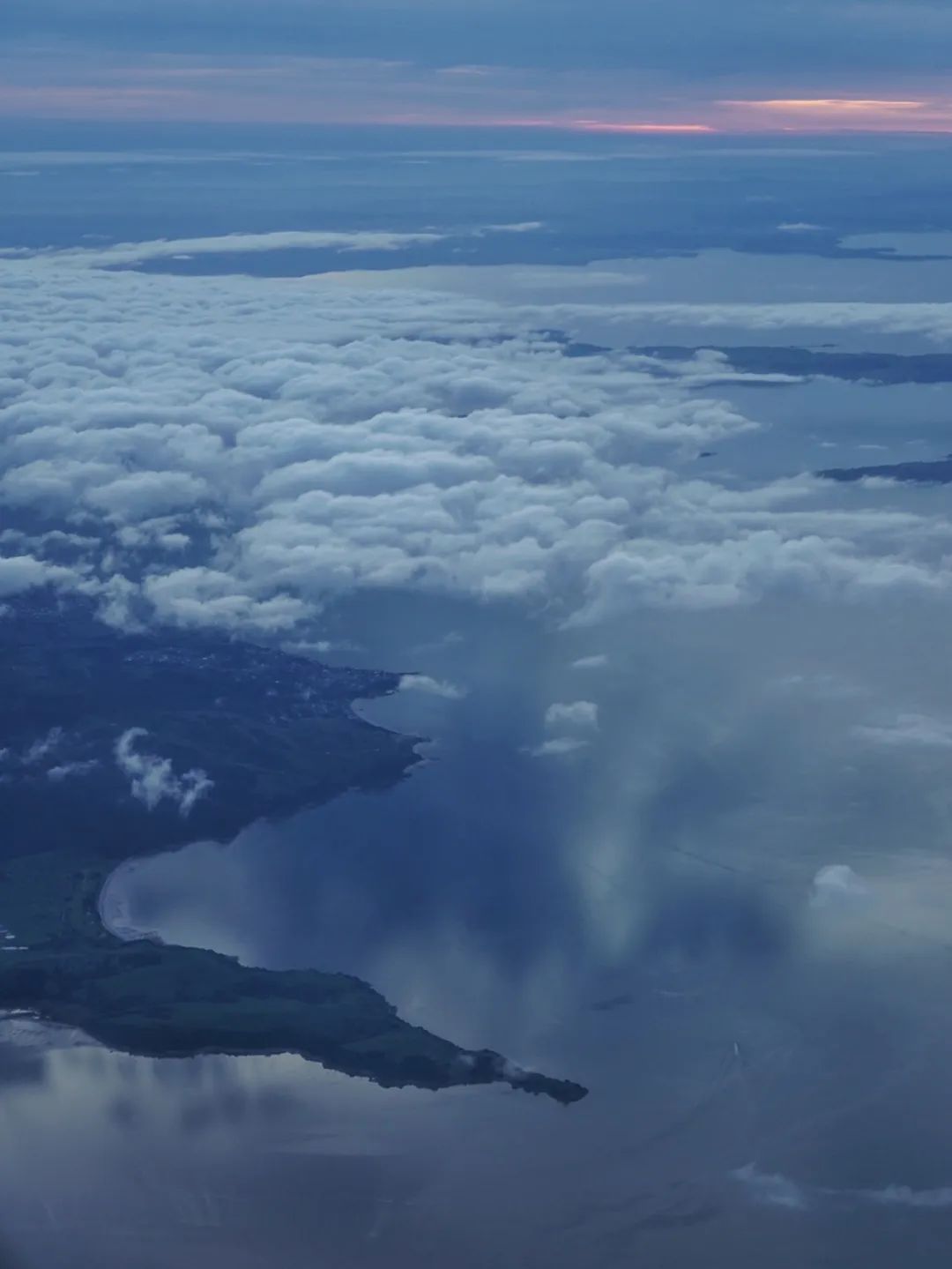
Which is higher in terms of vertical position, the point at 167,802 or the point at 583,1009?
the point at 167,802

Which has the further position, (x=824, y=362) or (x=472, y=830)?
(x=824, y=362)

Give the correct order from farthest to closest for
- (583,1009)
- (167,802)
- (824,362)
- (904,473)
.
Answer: (824,362) < (904,473) < (167,802) < (583,1009)

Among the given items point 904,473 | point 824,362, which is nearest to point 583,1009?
point 904,473

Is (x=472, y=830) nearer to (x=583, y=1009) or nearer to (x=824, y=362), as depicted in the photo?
(x=583, y=1009)

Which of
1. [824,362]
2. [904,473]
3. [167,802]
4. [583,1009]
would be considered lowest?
[583,1009]

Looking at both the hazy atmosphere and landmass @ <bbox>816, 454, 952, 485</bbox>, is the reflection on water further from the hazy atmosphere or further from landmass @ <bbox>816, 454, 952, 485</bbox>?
landmass @ <bbox>816, 454, 952, 485</bbox>

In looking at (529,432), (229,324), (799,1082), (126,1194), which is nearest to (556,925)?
(799,1082)

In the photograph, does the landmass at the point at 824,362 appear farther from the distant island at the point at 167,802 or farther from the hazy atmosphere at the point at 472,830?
the distant island at the point at 167,802
